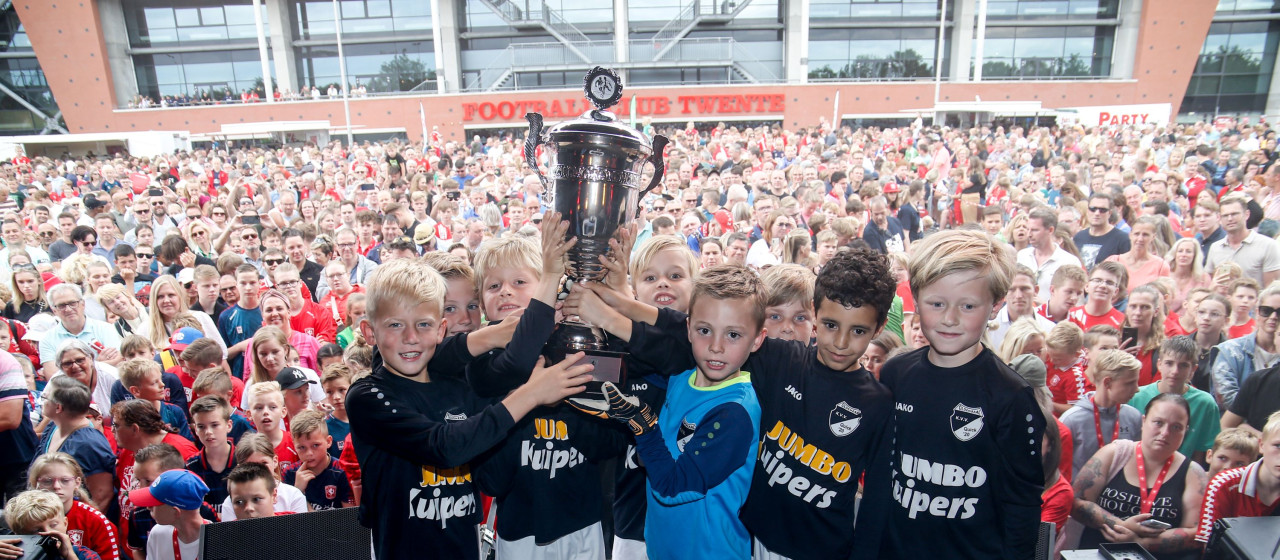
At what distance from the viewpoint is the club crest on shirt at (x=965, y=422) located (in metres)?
2.22

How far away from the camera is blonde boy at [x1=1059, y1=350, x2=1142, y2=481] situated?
12.1ft

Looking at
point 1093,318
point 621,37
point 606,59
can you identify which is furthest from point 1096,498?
point 606,59

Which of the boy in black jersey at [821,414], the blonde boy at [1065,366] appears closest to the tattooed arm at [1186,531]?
the blonde boy at [1065,366]

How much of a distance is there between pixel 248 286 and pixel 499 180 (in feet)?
20.7

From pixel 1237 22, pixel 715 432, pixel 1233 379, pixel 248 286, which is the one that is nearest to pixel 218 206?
pixel 248 286

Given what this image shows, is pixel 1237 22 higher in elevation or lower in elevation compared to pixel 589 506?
higher

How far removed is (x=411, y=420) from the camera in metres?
2.33

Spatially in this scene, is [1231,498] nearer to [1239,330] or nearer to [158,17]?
[1239,330]

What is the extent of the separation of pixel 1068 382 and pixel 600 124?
3.34 metres

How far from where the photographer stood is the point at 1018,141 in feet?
63.5

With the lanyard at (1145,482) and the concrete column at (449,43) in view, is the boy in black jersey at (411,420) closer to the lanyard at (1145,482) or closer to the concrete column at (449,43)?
the lanyard at (1145,482)

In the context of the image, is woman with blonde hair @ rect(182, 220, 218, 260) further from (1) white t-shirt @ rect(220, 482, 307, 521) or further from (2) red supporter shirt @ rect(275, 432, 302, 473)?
(1) white t-shirt @ rect(220, 482, 307, 521)

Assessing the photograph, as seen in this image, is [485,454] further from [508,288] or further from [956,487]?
[956,487]

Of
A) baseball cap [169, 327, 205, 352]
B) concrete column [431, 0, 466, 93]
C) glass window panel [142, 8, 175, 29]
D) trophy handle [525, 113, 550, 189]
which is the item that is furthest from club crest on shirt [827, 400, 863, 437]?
glass window panel [142, 8, 175, 29]
